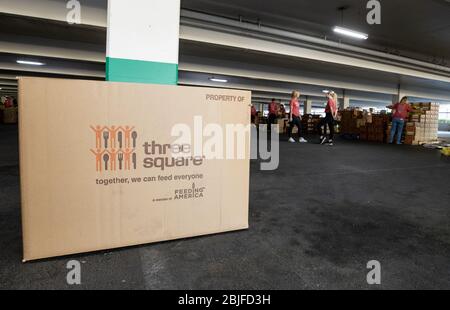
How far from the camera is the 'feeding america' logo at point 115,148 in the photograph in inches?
50.0

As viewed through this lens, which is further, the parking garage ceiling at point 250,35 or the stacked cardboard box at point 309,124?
the stacked cardboard box at point 309,124

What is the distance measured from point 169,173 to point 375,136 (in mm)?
9030

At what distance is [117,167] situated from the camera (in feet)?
4.33

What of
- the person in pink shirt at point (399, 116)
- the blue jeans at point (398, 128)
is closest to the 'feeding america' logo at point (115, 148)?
the person in pink shirt at point (399, 116)

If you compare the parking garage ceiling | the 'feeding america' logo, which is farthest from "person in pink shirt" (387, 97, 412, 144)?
the 'feeding america' logo

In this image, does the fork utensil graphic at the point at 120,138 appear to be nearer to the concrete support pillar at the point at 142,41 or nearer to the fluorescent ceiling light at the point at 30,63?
the concrete support pillar at the point at 142,41

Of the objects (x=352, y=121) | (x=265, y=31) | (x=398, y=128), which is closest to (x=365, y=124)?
(x=352, y=121)

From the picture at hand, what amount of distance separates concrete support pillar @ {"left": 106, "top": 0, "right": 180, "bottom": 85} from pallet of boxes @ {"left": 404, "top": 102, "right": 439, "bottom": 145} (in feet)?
27.0

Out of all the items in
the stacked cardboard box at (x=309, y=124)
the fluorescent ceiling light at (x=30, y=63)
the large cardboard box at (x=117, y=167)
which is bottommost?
the large cardboard box at (x=117, y=167)

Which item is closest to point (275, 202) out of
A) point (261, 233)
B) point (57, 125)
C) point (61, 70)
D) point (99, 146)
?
point (261, 233)

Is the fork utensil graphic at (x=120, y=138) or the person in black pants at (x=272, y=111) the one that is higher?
the person in black pants at (x=272, y=111)

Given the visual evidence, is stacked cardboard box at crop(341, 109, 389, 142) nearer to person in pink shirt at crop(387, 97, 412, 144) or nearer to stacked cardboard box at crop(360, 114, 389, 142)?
stacked cardboard box at crop(360, 114, 389, 142)

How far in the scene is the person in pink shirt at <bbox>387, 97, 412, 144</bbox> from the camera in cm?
740

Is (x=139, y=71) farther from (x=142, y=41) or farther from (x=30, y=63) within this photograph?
(x=30, y=63)
